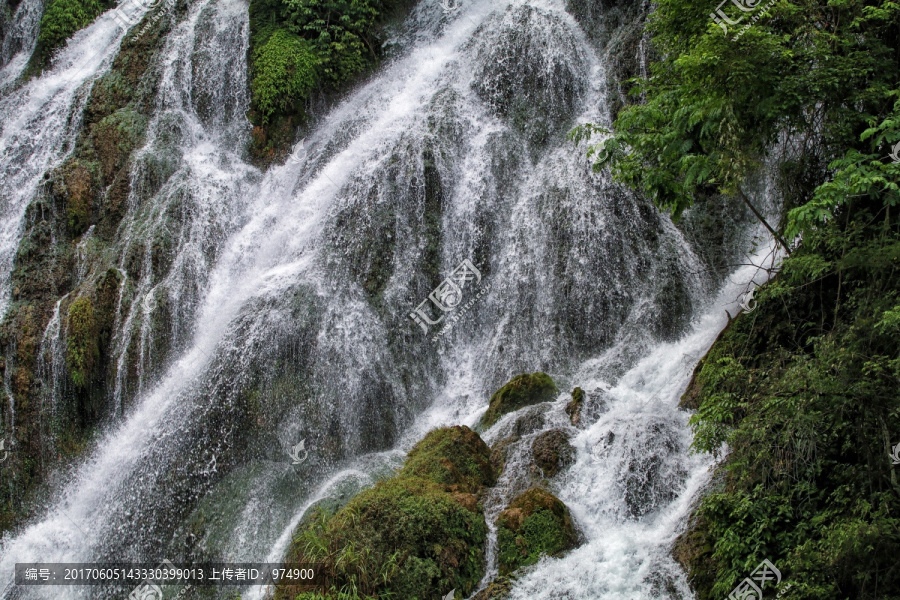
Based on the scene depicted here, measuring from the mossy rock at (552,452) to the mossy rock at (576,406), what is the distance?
0.38 m

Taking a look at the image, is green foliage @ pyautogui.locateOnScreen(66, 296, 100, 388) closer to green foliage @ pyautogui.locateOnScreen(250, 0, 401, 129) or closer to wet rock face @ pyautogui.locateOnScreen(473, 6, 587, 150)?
green foliage @ pyautogui.locateOnScreen(250, 0, 401, 129)

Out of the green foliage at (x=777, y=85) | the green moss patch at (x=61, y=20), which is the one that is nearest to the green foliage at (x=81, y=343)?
the green moss patch at (x=61, y=20)

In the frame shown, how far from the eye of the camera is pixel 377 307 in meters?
12.9

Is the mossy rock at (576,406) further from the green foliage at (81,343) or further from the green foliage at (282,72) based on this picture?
the green foliage at (282,72)

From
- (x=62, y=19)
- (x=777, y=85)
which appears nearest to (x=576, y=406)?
(x=777, y=85)

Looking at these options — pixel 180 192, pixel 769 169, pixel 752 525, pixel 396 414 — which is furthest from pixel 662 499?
pixel 180 192

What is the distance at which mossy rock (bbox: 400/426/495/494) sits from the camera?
8695 millimetres

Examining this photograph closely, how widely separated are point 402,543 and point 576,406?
3.55m

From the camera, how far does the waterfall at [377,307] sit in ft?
31.5

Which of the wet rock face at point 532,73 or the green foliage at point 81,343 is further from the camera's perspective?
the wet rock face at point 532,73

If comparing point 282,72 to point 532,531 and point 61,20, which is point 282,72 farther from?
point 532,531

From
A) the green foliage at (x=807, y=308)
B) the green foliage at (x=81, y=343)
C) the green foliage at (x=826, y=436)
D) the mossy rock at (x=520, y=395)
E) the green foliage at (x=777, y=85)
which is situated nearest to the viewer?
the green foliage at (x=826, y=436)

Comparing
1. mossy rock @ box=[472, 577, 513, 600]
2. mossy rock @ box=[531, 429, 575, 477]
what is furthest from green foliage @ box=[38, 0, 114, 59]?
mossy rock @ box=[472, 577, 513, 600]

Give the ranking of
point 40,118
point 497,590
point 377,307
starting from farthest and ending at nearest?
point 40,118
point 377,307
point 497,590
